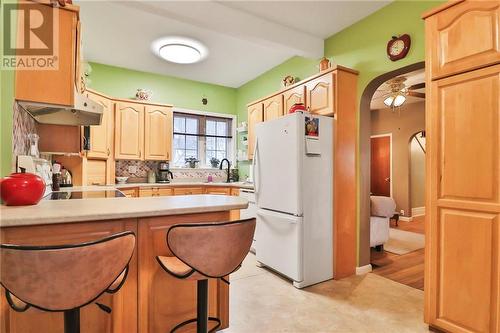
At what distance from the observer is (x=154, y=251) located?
150 centimetres

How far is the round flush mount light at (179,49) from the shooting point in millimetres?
3502

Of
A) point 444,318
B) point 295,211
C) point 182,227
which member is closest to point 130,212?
point 182,227

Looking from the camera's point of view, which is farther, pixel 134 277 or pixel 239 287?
pixel 239 287

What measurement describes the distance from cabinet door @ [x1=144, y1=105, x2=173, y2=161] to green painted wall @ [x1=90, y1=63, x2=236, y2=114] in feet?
1.26

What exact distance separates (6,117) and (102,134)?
2.59 m

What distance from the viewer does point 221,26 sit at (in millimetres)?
2846

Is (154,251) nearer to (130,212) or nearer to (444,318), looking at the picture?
(130,212)

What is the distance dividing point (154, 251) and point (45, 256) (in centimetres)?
66

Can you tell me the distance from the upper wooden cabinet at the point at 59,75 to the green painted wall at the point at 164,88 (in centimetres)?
282

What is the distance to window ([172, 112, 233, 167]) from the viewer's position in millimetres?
5133

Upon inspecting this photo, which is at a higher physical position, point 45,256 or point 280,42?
point 280,42

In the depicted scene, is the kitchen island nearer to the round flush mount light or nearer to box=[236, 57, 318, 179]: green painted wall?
the round flush mount light

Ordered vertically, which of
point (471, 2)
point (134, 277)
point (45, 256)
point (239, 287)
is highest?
point (471, 2)

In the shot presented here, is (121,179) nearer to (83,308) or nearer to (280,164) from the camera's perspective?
(280,164)
